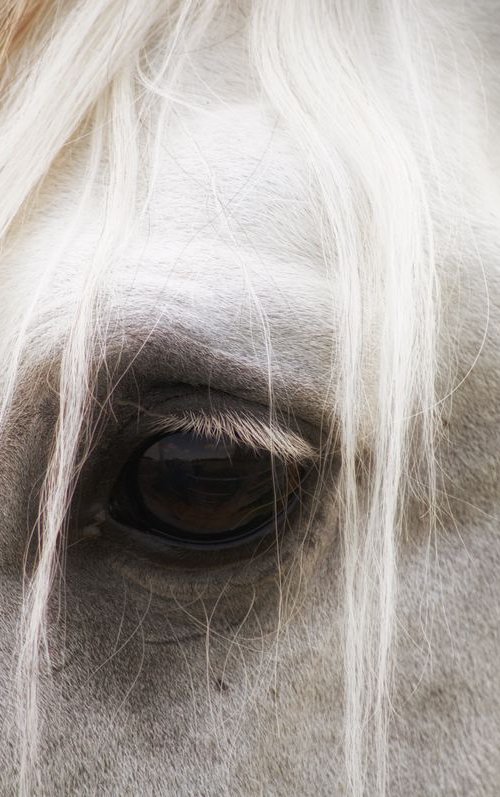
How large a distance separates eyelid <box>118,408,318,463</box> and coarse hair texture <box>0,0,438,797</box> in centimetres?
4

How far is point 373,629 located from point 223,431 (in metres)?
0.23

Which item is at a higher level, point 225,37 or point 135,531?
point 225,37

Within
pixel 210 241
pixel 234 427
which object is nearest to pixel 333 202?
pixel 210 241

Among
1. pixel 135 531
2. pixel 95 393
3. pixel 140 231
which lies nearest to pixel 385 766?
pixel 135 531

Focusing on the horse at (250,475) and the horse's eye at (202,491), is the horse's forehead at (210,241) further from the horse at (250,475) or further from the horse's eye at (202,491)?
the horse's eye at (202,491)

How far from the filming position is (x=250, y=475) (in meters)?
0.77

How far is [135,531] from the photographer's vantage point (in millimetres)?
796

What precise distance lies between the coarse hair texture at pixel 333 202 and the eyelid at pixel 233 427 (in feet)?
0.14

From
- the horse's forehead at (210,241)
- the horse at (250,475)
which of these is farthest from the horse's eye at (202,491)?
the horse's forehead at (210,241)

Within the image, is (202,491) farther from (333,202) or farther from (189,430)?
(333,202)

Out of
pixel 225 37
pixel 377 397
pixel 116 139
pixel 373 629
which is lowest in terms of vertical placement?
pixel 373 629

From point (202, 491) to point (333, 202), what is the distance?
11.8 inches

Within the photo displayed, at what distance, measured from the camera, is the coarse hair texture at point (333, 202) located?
75cm

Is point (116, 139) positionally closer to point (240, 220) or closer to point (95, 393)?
point (240, 220)
